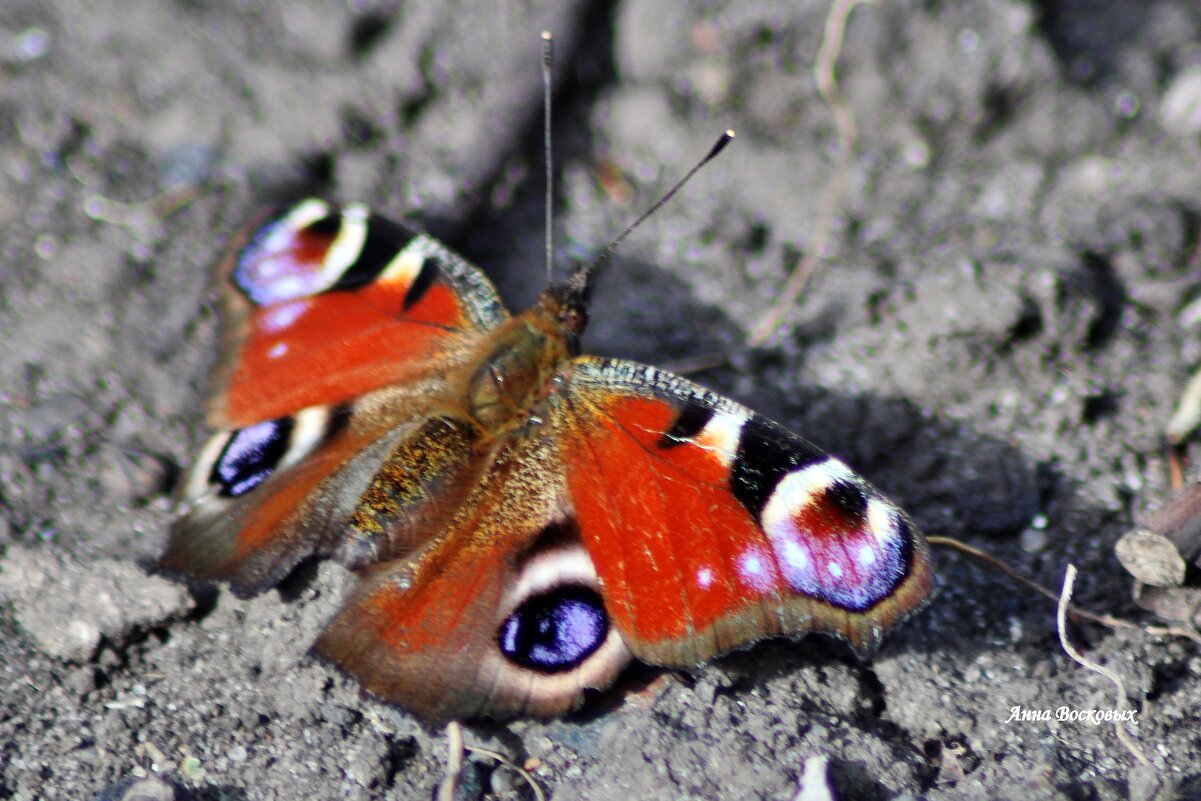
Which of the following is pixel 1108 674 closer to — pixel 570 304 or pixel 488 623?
pixel 488 623

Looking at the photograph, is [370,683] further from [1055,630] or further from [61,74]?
[61,74]

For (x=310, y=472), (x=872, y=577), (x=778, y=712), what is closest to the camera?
(x=872, y=577)

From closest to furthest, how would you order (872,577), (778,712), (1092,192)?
(872,577) → (778,712) → (1092,192)

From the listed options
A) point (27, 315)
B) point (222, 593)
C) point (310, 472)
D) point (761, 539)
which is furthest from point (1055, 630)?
point (27, 315)

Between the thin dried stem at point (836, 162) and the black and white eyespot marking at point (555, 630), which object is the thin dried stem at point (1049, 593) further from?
the thin dried stem at point (836, 162)

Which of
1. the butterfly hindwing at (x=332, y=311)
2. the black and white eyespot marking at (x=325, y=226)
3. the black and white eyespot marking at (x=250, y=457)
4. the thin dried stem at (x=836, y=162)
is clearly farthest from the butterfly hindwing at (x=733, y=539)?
the thin dried stem at (x=836, y=162)

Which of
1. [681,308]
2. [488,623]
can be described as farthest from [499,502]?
[681,308]
